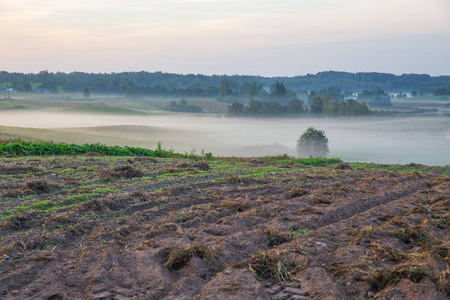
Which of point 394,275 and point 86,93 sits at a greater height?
point 86,93

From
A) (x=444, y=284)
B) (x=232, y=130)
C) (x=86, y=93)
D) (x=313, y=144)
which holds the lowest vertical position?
(x=232, y=130)

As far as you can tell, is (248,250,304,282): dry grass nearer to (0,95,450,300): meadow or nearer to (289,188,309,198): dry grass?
(0,95,450,300): meadow

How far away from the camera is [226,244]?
595 cm

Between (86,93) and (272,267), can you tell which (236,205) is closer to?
(272,267)

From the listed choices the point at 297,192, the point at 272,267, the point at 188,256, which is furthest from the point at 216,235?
the point at 297,192

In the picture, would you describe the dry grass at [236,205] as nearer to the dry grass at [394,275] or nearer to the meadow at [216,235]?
the meadow at [216,235]

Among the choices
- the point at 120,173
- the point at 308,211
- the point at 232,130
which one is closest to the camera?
the point at 308,211

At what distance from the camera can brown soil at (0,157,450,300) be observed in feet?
15.5

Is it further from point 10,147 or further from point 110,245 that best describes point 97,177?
point 10,147

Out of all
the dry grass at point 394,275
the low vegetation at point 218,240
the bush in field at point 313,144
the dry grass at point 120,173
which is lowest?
the bush in field at point 313,144

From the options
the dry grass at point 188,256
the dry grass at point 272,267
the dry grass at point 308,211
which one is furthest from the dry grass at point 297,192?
the dry grass at point 188,256

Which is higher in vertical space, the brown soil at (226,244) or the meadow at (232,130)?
the brown soil at (226,244)

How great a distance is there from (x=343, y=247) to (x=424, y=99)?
19504cm

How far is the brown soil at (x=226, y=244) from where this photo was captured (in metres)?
4.72
